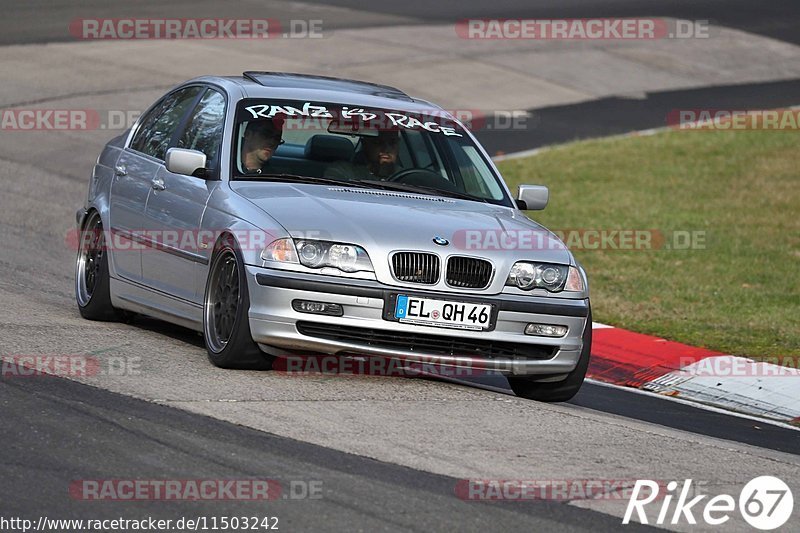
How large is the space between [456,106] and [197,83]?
13326mm

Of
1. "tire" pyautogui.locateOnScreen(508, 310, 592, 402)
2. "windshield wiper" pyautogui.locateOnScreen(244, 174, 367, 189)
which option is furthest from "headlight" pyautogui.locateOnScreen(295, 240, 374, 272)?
"tire" pyautogui.locateOnScreen(508, 310, 592, 402)

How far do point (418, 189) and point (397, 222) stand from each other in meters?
0.89

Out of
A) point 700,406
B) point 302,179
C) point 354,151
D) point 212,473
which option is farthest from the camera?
point 700,406

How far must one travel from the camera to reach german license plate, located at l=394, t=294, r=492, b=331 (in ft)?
25.2

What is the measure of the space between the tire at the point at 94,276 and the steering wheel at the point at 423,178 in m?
2.02

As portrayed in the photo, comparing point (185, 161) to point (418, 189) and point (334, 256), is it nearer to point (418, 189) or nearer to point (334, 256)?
point (334, 256)

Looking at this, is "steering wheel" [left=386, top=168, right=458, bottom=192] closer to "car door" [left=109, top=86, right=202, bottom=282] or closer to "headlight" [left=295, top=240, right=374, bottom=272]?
"headlight" [left=295, top=240, right=374, bottom=272]

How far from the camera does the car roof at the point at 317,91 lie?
9.08m

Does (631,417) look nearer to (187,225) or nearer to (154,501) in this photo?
(187,225)

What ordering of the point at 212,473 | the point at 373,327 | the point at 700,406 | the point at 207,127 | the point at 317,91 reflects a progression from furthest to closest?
the point at 700,406 → the point at 317,91 → the point at 207,127 → the point at 373,327 → the point at 212,473

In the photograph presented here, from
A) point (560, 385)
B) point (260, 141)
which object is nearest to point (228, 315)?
point (260, 141)

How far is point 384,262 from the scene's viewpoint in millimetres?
7680

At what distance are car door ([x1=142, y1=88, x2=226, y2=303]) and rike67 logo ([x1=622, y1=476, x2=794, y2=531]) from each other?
10.2ft

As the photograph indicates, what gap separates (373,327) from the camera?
7.65 meters
